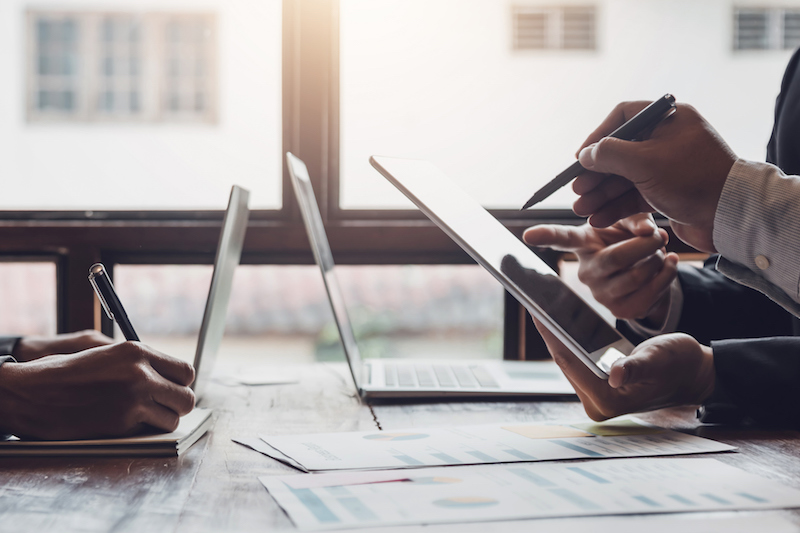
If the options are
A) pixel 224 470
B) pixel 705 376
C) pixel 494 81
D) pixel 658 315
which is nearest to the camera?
pixel 224 470

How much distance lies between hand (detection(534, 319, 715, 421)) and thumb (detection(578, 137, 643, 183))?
0.69ft

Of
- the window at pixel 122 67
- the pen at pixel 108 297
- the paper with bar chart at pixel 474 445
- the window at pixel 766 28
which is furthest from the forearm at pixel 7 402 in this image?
the window at pixel 766 28

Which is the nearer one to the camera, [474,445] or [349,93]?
[474,445]

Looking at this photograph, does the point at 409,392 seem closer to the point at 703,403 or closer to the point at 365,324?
the point at 703,403

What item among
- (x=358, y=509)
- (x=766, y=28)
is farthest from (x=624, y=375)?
(x=766, y=28)

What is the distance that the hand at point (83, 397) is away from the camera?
66 centimetres

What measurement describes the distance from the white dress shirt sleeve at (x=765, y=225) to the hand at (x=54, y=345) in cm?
96

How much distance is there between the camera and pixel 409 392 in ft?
3.34

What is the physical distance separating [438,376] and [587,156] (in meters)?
0.59

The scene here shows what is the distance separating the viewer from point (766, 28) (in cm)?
185

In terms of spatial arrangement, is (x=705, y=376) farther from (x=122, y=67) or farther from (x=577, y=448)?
(x=122, y=67)

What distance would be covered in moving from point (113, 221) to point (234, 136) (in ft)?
1.40

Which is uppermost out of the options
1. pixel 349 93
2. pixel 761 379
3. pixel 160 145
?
pixel 349 93

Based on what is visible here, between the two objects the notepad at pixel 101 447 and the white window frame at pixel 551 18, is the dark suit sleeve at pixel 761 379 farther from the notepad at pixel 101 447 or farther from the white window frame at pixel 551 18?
the white window frame at pixel 551 18
